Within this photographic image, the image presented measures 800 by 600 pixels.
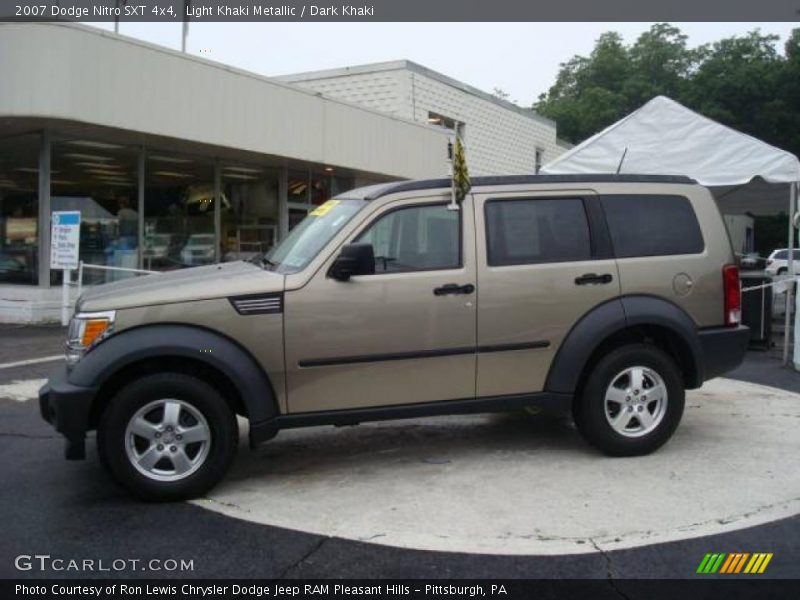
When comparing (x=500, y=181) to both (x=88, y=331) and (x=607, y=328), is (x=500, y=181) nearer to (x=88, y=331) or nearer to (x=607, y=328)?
(x=607, y=328)

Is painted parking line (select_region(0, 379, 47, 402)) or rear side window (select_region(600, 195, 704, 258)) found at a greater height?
rear side window (select_region(600, 195, 704, 258))

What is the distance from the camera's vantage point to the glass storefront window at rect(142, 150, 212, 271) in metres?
14.8

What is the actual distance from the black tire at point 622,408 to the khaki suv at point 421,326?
0.04 feet

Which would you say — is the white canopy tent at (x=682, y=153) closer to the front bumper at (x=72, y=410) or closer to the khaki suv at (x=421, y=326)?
the khaki suv at (x=421, y=326)

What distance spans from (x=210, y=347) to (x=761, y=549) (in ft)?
10.5

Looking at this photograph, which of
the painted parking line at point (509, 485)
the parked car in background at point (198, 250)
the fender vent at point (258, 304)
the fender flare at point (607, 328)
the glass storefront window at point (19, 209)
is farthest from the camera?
the parked car in background at point (198, 250)

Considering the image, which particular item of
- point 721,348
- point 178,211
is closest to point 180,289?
point 721,348

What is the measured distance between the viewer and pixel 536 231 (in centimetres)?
521

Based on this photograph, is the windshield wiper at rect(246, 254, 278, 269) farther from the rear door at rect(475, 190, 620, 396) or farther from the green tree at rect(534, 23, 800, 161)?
the green tree at rect(534, 23, 800, 161)

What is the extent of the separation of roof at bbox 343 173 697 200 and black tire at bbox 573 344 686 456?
1.24m

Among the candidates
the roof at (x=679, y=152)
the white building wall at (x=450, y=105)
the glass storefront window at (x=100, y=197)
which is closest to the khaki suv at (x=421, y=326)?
the roof at (x=679, y=152)

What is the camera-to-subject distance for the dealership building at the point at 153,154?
38.3 ft

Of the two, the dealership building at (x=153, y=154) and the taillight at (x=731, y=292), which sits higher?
the dealership building at (x=153, y=154)

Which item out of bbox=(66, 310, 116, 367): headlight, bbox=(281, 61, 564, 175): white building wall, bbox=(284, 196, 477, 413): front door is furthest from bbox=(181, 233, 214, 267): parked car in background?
bbox=(284, 196, 477, 413): front door
